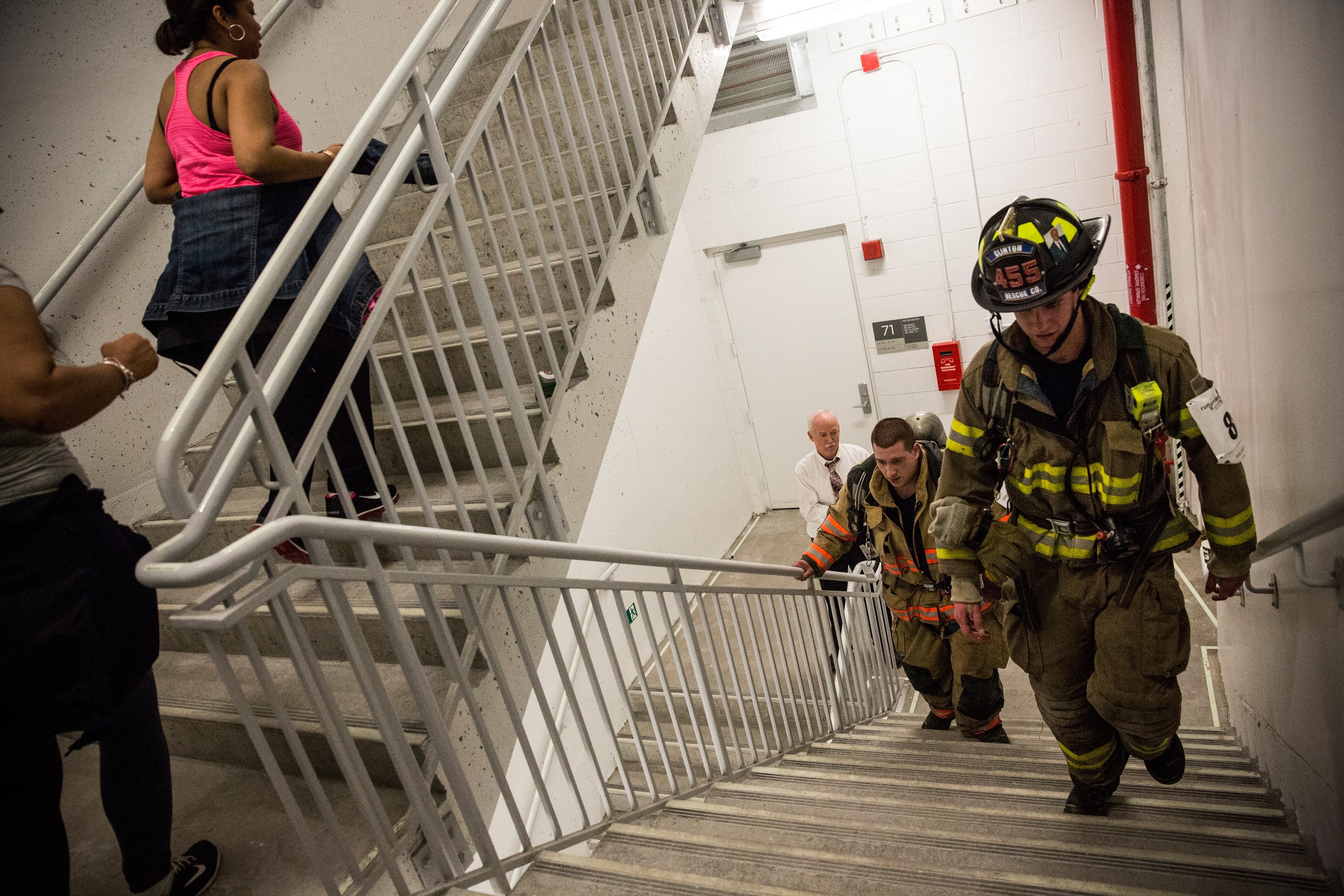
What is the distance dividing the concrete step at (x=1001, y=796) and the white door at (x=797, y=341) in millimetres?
4638

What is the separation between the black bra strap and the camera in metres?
2.04

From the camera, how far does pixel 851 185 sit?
267 inches

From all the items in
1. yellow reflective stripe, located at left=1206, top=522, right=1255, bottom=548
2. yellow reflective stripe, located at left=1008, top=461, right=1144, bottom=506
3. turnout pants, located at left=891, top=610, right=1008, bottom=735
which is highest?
yellow reflective stripe, located at left=1008, top=461, right=1144, bottom=506

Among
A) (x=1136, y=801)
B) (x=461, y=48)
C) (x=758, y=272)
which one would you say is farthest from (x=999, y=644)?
(x=758, y=272)

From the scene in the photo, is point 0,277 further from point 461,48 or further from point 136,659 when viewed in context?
point 461,48

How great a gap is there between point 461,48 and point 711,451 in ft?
18.5

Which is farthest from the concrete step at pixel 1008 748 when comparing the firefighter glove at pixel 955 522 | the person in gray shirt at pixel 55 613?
the person in gray shirt at pixel 55 613

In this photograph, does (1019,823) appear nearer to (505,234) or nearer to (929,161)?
(505,234)

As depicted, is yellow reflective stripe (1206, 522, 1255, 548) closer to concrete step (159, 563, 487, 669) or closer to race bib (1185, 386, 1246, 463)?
race bib (1185, 386, 1246, 463)

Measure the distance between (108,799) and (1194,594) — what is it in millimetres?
6046

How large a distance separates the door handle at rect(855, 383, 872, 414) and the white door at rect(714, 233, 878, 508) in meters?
0.01

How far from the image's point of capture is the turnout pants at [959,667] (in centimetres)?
365

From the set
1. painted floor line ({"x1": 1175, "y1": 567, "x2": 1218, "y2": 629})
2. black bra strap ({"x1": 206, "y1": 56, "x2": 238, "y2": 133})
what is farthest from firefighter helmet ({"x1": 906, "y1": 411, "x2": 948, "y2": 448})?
black bra strap ({"x1": 206, "y1": 56, "x2": 238, "y2": 133})

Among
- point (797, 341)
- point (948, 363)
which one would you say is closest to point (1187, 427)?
point (948, 363)
